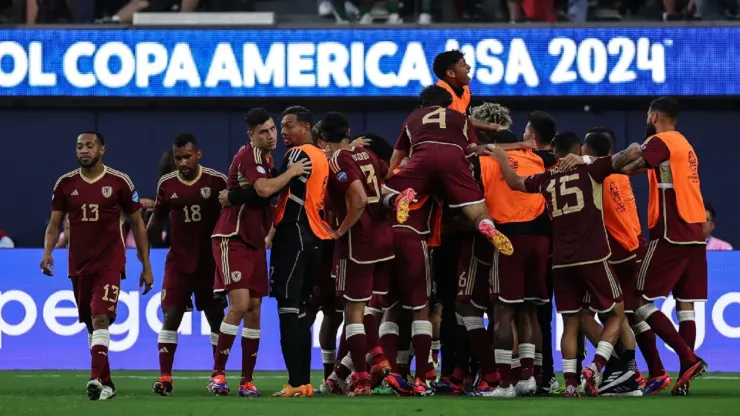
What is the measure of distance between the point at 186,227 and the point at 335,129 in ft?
5.09

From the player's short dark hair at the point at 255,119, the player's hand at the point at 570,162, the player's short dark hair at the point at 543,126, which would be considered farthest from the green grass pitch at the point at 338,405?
the player's short dark hair at the point at 543,126

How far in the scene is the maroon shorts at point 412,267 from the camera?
11391 mm

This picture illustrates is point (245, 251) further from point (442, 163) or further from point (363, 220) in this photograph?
point (442, 163)

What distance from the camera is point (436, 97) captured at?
11641mm

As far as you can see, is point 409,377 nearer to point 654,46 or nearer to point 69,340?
point 69,340

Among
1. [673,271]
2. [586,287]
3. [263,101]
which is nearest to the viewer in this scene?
[586,287]

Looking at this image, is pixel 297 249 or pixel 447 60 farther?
pixel 447 60

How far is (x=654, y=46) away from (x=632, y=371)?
21.2ft

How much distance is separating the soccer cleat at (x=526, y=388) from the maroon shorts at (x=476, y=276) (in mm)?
675

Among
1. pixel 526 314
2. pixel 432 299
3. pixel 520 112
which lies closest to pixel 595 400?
pixel 526 314

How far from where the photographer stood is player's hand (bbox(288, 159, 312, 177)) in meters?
11.0

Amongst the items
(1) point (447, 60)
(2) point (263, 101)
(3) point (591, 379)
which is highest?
(2) point (263, 101)

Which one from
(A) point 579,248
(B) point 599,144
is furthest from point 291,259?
(B) point 599,144

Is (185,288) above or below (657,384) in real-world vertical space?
above
